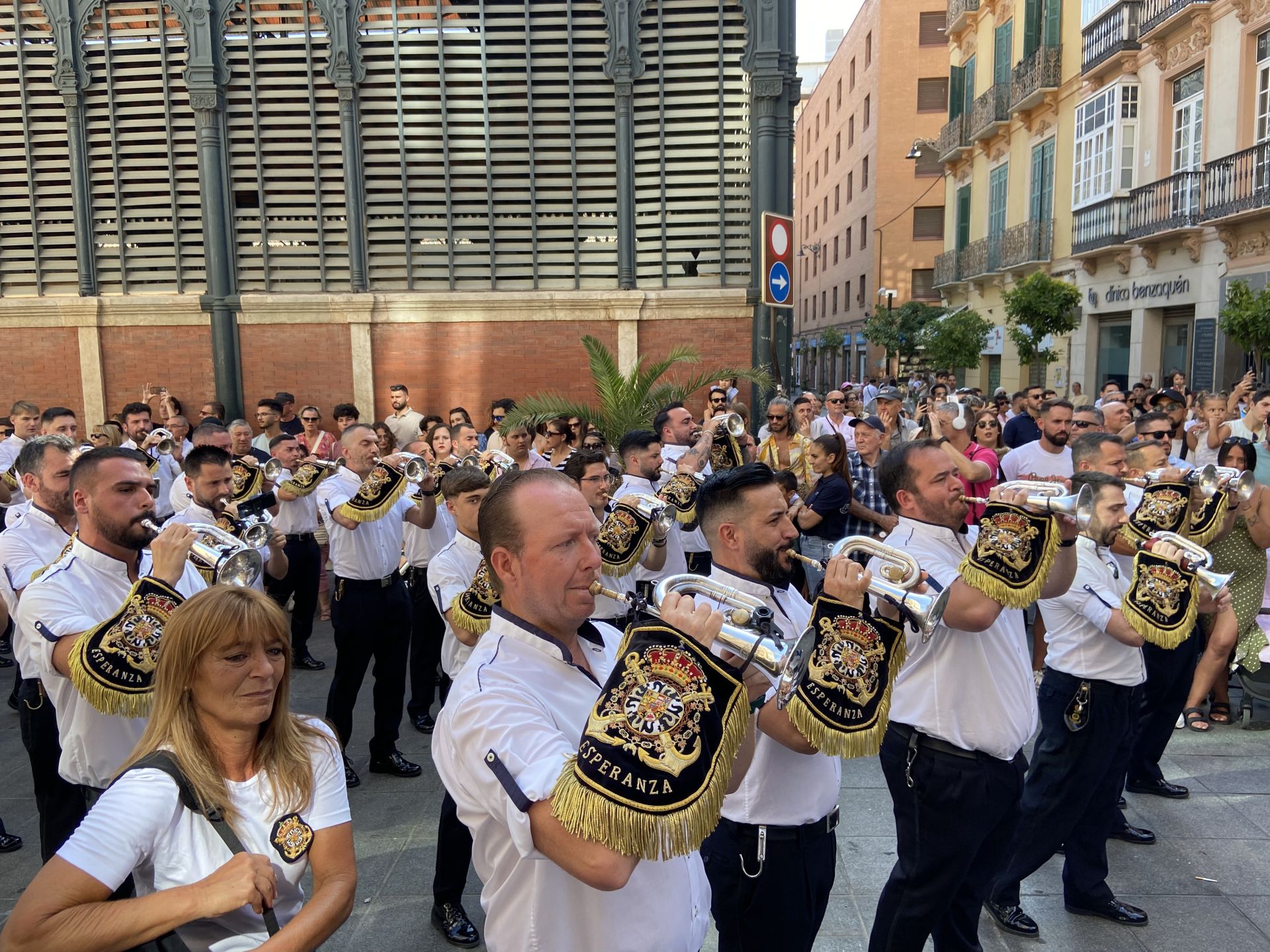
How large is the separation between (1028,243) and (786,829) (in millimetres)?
25385

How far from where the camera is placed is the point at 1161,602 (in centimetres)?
432

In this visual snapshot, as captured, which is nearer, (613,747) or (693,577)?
(613,747)

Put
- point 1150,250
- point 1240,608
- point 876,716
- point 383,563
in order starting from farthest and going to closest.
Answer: point 1150,250
point 1240,608
point 383,563
point 876,716

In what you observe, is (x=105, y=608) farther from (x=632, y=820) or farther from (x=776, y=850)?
(x=632, y=820)

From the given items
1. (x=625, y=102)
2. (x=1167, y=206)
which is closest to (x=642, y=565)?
(x=625, y=102)

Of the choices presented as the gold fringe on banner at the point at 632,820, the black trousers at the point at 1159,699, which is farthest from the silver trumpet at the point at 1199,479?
the gold fringe on banner at the point at 632,820

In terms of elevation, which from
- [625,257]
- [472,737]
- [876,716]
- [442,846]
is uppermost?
[625,257]

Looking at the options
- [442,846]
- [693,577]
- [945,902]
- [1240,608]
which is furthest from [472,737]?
[1240,608]

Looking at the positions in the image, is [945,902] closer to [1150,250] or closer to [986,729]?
[986,729]

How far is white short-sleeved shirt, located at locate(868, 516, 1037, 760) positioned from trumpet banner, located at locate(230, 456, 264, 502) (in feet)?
17.6

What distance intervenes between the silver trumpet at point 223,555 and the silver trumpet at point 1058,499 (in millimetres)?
3186

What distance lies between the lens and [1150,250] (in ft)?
64.2

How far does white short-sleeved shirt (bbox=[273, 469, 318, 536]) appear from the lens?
818 cm

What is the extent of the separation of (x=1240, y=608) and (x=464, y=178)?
11.0 m
